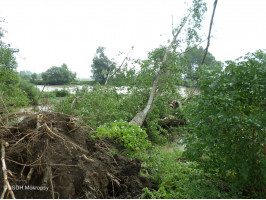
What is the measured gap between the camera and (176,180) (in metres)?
4.05

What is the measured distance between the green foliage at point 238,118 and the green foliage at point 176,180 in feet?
→ 1.30

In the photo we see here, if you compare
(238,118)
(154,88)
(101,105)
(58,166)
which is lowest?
(58,166)

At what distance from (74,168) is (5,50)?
24.9 feet

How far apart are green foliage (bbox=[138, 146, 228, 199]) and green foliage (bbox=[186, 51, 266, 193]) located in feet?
1.30

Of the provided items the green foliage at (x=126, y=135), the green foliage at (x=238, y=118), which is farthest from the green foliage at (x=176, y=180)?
the green foliage at (x=238, y=118)

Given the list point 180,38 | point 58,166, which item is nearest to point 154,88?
point 180,38

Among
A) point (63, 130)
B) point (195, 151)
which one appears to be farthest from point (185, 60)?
point (63, 130)

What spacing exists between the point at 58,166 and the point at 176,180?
2.17m

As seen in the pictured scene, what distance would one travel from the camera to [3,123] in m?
3.42

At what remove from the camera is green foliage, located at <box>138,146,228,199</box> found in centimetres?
335

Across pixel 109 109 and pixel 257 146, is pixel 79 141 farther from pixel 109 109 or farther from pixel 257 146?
pixel 109 109

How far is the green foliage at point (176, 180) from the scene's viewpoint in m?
3.35

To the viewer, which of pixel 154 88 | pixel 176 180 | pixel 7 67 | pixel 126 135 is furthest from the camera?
pixel 7 67

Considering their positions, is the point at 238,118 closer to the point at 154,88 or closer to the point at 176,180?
the point at 176,180
